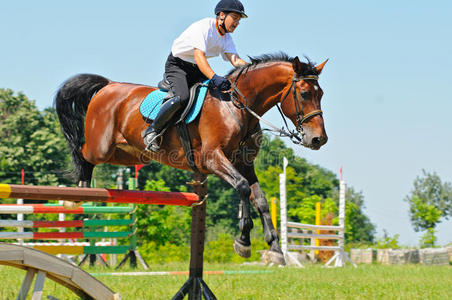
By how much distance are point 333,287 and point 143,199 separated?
10.4 feet

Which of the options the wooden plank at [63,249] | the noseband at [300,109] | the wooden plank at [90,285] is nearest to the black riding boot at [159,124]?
the noseband at [300,109]

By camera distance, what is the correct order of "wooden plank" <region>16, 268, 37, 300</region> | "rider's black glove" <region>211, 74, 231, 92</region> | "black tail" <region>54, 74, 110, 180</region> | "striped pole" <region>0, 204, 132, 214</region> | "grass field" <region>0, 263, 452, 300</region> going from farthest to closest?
"striped pole" <region>0, 204, 132, 214</region>
"black tail" <region>54, 74, 110, 180</region>
"grass field" <region>0, 263, 452, 300</region>
"rider's black glove" <region>211, 74, 231, 92</region>
"wooden plank" <region>16, 268, 37, 300</region>

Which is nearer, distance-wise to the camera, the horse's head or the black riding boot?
the horse's head

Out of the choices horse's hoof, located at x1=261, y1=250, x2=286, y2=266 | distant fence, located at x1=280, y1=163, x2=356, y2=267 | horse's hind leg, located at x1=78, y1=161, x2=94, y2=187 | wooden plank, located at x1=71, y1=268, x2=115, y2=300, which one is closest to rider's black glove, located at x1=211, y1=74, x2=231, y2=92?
horse's hoof, located at x1=261, y1=250, x2=286, y2=266

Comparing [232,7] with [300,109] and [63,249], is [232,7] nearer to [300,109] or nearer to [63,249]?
[300,109]

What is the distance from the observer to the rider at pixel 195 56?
14.7ft

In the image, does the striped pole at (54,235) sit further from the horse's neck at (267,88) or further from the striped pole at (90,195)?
the horse's neck at (267,88)

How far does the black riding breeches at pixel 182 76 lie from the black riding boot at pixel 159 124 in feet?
0.26

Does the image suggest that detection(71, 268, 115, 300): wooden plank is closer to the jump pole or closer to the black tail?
the jump pole

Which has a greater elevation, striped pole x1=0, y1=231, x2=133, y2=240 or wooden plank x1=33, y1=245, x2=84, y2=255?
striped pole x1=0, y1=231, x2=133, y2=240

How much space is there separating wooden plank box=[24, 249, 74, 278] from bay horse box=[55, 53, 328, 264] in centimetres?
147

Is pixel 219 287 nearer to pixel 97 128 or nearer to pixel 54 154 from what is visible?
pixel 97 128

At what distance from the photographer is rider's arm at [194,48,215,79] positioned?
4453 mm

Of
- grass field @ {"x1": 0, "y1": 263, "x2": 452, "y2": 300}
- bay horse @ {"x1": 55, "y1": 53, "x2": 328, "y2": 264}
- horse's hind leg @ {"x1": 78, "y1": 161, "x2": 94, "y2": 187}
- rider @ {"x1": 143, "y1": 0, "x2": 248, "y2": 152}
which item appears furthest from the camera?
horse's hind leg @ {"x1": 78, "y1": 161, "x2": 94, "y2": 187}
